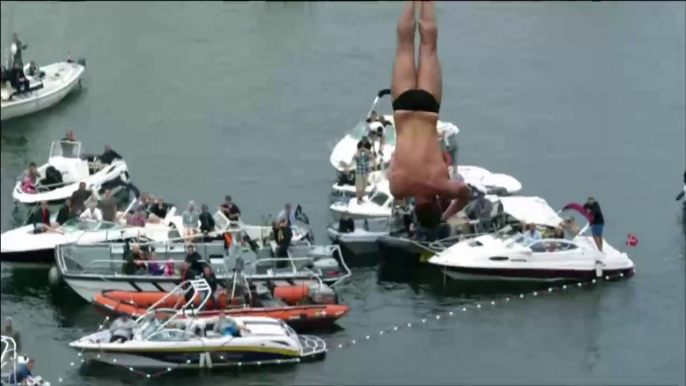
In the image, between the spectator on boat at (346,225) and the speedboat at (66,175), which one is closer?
the spectator on boat at (346,225)

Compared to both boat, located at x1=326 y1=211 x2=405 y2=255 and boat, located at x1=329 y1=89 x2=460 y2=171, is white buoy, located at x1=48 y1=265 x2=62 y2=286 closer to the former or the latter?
boat, located at x1=326 y1=211 x2=405 y2=255

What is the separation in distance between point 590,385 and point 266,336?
4.15 meters

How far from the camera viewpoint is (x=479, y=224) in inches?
1000

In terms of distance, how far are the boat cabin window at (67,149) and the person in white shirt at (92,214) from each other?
10.9 feet

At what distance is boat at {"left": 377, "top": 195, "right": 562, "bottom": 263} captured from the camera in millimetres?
25359

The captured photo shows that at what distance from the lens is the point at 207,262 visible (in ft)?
75.4

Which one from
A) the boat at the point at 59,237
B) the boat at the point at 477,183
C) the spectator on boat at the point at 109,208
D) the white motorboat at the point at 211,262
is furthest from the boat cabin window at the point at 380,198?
the spectator on boat at the point at 109,208

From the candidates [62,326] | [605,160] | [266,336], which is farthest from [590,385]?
[605,160]

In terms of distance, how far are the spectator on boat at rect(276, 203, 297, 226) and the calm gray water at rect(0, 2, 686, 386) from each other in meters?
1.30

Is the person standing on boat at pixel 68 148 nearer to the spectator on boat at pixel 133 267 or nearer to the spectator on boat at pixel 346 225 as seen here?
the spectator on boat at pixel 346 225

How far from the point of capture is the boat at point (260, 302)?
869 inches

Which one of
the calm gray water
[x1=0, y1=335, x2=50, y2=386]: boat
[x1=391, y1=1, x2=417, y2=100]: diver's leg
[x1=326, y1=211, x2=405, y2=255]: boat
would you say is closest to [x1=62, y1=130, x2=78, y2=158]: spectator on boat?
the calm gray water

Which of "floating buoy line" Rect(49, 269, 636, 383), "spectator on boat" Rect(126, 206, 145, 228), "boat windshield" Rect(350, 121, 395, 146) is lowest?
"floating buoy line" Rect(49, 269, 636, 383)

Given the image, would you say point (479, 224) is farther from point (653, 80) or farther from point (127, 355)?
point (653, 80)
